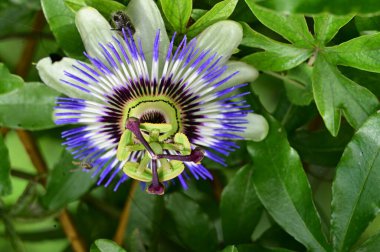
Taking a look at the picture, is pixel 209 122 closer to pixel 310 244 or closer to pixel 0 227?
pixel 310 244

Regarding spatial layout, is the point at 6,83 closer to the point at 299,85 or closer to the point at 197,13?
the point at 197,13

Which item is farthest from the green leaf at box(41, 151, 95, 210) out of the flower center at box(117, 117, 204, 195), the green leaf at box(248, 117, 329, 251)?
the green leaf at box(248, 117, 329, 251)

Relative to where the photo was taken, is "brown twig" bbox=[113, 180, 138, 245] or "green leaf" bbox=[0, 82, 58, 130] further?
"brown twig" bbox=[113, 180, 138, 245]

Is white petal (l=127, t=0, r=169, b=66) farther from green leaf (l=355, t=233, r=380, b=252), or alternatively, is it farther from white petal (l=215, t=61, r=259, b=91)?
green leaf (l=355, t=233, r=380, b=252)

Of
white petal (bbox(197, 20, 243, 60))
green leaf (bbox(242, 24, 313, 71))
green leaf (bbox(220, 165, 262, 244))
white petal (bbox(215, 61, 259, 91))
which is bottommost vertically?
green leaf (bbox(220, 165, 262, 244))

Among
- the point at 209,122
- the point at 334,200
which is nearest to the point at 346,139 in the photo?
the point at 334,200

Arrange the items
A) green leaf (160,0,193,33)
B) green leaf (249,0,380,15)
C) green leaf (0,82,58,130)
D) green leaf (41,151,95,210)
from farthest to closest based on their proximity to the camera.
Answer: green leaf (41,151,95,210) < green leaf (0,82,58,130) < green leaf (160,0,193,33) < green leaf (249,0,380,15)

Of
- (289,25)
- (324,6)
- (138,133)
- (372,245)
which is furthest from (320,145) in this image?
(324,6)
